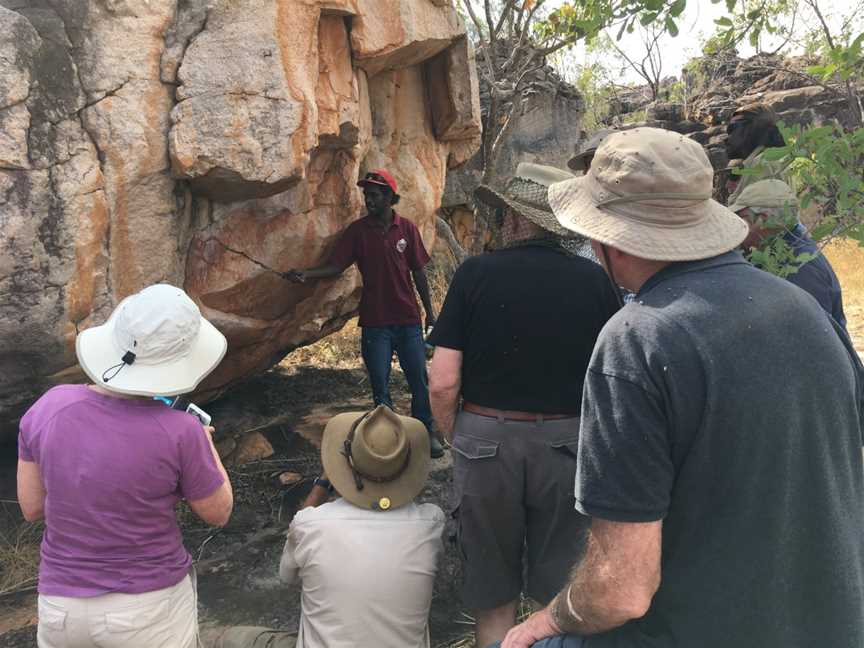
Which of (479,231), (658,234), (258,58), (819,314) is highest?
(258,58)

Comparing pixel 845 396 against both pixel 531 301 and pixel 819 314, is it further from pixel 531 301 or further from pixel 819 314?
pixel 531 301

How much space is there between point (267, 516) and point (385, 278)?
176 cm

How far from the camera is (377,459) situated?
2389mm

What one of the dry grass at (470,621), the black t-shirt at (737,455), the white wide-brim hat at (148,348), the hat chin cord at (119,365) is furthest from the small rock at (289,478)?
the black t-shirt at (737,455)

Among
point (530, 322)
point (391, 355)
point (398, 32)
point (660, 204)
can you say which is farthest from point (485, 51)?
point (660, 204)

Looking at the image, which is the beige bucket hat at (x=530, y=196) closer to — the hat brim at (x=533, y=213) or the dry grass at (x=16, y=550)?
the hat brim at (x=533, y=213)

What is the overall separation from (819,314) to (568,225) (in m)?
0.53

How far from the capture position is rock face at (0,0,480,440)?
3400 mm

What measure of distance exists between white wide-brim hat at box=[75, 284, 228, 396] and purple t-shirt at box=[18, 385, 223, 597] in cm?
7

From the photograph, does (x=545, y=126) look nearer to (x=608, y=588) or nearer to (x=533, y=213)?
(x=533, y=213)

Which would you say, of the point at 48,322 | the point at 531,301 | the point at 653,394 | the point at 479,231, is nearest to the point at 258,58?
the point at 48,322

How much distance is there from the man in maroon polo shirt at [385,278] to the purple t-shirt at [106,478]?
2.85 metres

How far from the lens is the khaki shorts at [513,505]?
8.29 feet

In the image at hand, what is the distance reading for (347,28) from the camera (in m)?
4.64
